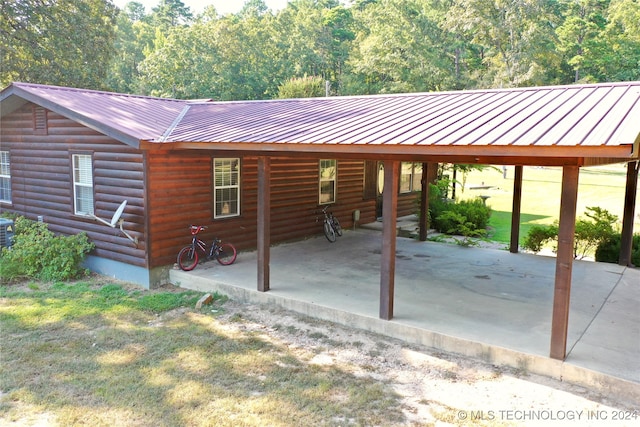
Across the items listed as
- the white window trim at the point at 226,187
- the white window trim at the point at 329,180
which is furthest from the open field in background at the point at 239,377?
the white window trim at the point at 329,180

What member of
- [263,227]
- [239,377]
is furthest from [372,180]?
[239,377]

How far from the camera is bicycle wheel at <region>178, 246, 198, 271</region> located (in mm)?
8398

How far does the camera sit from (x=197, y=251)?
8.77 metres

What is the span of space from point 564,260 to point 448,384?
1665 mm

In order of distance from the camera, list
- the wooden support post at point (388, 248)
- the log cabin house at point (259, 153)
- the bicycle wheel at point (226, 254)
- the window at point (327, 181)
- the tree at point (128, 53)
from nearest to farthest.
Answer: the log cabin house at point (259, 153) → the wooden support post at point (388, 248) → the bicycle wheel at point (226, 254) → the window at point (327, 181) → the tree at point (128, 53)

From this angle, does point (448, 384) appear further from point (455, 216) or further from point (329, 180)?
point (455, 216)

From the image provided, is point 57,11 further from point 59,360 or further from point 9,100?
point 59,360

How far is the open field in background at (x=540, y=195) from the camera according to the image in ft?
54.6

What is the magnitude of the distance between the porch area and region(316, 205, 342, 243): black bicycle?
55 cm

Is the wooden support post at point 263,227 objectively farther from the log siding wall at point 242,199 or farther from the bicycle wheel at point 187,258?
the bicycle wheel at point 187,258

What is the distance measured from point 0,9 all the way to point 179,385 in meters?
20.4

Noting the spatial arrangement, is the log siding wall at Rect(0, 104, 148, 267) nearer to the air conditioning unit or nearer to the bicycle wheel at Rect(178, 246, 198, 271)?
the air conditioning unit

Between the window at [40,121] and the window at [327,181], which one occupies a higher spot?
the window at [40,121]

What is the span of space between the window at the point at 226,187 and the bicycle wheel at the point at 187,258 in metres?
0.90
